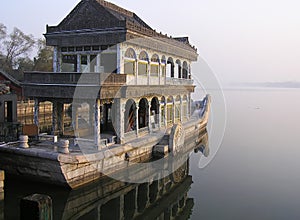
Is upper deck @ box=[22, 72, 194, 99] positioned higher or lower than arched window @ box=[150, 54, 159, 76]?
lower

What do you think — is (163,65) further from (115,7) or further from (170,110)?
(115,7)

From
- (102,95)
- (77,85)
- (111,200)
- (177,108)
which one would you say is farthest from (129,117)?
(111,200)

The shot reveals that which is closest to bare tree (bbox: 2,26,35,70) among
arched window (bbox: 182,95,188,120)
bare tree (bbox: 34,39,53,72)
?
bare tree (bbox: 34,39,53,72)

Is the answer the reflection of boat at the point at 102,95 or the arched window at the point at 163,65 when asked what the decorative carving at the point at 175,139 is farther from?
the arched window at the point at 163,65

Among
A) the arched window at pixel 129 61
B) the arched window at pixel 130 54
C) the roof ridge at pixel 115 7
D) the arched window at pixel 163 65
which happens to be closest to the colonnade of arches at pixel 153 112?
Result: the arched window at pixel 163 65

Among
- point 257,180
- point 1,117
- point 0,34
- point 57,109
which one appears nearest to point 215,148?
point 257,180

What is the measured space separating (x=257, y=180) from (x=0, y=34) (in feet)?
124

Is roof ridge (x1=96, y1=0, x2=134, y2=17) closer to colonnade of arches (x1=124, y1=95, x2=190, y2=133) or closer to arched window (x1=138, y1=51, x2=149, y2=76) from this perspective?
arched window (x1=138, y1=51, x2=149, y2=76)

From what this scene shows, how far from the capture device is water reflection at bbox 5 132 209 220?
11961 millimetres

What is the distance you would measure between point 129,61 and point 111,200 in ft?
23.1

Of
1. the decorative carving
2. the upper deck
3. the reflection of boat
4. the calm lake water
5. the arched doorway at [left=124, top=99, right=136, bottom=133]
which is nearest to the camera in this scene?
the calm lake water

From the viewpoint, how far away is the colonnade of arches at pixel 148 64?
17.4 metres

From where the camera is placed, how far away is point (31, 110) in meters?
29.0

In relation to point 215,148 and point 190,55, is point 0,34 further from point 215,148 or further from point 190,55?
point 215,148
